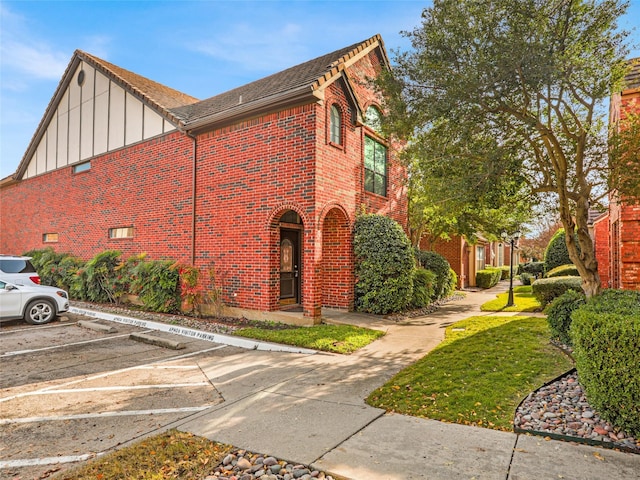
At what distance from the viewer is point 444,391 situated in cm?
512

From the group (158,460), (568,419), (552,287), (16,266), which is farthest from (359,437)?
(16,266)

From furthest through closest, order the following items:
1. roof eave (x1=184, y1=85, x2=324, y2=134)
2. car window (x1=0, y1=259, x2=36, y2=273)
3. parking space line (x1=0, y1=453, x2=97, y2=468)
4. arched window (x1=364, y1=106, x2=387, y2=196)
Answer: arched window (x1=364, y1=106, x2=387, y2=196) < car window (x1=0, y1=259, x2=36, y2=273) < roof eave (x1=184, y1=85, x2=324, y2=134) < parking space line (x1=0, y1=453, x2=97, y2=468)

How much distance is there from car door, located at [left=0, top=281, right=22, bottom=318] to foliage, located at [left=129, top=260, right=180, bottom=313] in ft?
9.80

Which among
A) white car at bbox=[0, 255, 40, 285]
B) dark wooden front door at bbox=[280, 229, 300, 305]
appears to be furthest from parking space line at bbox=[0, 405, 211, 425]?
white car at bbox=[0, 255, 40, 285]

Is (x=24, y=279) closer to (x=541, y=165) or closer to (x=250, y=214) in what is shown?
(x=250, y=214)

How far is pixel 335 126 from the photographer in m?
11.1

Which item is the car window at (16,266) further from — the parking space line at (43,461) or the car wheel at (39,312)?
the parking space line at (43,461)

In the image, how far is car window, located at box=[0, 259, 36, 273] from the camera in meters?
10.7

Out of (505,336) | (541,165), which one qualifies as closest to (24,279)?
(505,336)

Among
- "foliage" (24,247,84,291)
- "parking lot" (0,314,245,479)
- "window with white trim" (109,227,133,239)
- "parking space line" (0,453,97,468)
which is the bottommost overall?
"parking lot" (0,314,245,479)

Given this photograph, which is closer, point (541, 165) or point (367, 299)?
point (541, 165)

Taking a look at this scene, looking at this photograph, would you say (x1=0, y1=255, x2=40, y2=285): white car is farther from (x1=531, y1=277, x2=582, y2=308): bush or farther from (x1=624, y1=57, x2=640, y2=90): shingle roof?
(x1=531, y1=277, x2=582, y2=308): bush

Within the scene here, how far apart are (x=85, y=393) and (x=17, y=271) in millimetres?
7675

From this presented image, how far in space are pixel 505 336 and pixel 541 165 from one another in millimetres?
3631
